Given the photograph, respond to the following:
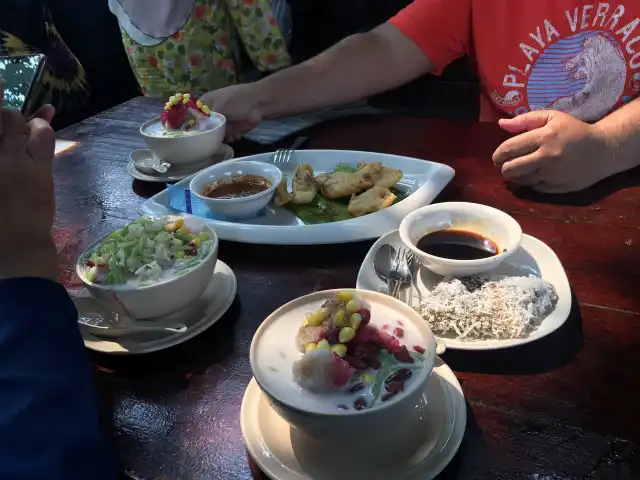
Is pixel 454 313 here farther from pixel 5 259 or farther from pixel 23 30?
pixel 23 30

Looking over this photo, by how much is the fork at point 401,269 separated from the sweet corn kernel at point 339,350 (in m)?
0.34

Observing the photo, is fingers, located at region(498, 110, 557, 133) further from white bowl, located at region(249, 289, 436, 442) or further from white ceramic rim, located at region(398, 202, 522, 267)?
white bowl, located at region(249, 289, 436, 442)

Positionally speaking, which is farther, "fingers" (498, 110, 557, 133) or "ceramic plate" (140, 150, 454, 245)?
"fingers" (498, 110, 557, 133)

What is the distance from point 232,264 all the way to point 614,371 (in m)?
0.79

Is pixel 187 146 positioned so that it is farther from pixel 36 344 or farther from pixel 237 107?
pixel 36 344

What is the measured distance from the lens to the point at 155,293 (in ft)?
3.19

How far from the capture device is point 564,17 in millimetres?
1852

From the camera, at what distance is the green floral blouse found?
283cm

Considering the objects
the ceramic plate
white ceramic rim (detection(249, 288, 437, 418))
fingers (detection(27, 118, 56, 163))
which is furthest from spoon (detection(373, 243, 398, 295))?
fingers (detection(27, 118, 56, 163))

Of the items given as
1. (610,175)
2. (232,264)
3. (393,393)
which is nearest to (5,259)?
(232,264)

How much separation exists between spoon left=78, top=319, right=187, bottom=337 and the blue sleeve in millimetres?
89

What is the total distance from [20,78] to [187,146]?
49cm

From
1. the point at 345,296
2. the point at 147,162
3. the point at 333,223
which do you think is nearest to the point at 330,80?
the point at 147,162

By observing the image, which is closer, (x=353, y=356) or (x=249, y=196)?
(x=353, y=356)
